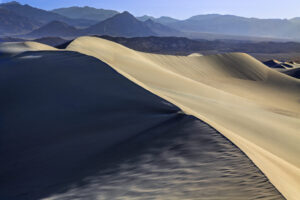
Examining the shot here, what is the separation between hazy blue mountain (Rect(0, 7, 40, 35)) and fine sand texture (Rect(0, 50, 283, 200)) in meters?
140

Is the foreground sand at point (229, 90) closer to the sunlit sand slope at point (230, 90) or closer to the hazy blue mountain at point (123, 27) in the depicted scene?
the sunlit sand slope at point (230, 90)

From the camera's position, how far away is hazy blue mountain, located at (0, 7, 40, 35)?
135625 millimetres

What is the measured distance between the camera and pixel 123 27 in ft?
477

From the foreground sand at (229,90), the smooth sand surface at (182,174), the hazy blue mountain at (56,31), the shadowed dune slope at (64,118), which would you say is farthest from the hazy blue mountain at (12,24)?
the smooth sand surface at (182,174)

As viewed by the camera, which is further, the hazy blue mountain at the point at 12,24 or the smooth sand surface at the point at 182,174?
the hazy blue mountain at the point at 12,24

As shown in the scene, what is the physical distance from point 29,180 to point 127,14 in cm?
15599

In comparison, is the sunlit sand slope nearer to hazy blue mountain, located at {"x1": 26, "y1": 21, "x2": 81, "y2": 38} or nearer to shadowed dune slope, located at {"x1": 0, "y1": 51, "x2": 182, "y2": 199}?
shadowed dune slope, located at {"x1": 0, "y1": 51, "x2": 182, "y2": 199}

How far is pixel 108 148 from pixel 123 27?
14578 centimetres

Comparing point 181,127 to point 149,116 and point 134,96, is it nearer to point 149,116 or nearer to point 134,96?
point 149,116

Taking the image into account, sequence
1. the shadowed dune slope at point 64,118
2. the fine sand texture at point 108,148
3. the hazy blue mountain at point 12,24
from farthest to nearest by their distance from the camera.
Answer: the hazy blue mountain at point 12,24, the shadowed dune slope at point 64,118, the fine sand texture at point 108,148

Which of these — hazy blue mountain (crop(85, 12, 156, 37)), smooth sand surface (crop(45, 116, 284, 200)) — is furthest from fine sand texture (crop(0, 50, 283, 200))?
hazy blue mountain (crop(85, 12, 156, 37))

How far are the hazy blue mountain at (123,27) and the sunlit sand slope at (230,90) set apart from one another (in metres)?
114

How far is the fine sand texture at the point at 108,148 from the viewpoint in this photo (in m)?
2.91

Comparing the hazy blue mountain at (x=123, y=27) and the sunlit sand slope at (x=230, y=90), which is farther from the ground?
the hazy blue mountain at (x=123, y=27)
